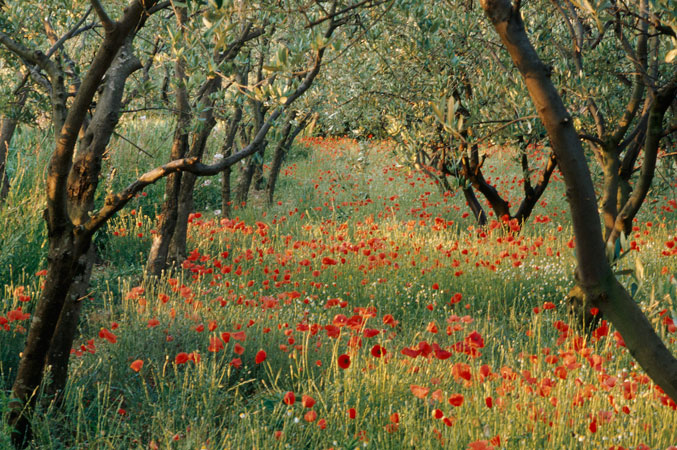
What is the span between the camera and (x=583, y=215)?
1897 mm

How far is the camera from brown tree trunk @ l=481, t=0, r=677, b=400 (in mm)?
1775

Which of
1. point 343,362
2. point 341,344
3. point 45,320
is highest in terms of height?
point 45,320

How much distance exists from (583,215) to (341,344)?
2.66 meters

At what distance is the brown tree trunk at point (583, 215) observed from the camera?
178cm

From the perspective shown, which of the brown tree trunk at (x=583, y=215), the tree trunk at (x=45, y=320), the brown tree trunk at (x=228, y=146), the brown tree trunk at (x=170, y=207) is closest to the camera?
the brown tree trunk at (x=583, y=215)

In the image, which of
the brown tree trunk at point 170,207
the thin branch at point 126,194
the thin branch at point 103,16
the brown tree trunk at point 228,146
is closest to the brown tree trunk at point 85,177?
the thin branch at point 126,194

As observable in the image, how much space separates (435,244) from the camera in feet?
24.0

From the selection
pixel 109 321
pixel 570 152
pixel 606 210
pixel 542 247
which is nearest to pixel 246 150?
pixel 570 152

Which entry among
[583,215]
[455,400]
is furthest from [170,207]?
[583,215]

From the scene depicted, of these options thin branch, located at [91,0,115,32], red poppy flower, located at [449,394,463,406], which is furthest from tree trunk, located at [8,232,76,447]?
red poppy flower, located at [449,394,463,406]

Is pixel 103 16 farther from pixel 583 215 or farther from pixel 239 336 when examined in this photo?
pixel 583 215

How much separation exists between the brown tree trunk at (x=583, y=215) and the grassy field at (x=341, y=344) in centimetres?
20

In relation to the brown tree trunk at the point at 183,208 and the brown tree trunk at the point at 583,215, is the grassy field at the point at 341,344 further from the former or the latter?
the brown tree trunk at the point at 183,208

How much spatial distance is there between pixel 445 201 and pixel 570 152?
905cm
